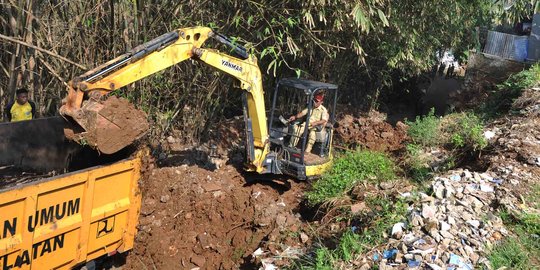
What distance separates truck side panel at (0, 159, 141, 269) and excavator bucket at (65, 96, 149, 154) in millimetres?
222

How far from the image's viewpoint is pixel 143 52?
5.33 metres

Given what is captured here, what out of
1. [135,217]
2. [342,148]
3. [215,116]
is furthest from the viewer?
[342,148]

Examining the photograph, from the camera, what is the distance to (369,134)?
1098 cm

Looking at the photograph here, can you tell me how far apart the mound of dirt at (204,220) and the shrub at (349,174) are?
438mm

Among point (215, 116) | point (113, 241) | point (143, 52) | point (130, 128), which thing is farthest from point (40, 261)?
point (215, 116)

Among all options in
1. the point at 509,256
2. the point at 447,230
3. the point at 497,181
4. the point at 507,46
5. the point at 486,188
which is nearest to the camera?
→ the point at 509,256

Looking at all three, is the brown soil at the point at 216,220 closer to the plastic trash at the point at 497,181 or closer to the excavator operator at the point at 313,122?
the excavator operator at the point at 313,122

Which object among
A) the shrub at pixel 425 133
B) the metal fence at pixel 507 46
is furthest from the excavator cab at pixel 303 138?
the metal fence at pixel 507 46

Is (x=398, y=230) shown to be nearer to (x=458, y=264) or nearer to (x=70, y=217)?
(x=458, y=264)

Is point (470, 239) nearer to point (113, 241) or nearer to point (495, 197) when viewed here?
point (495, 197)

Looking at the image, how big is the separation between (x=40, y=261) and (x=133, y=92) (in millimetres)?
3493

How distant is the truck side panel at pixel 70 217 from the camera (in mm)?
3955

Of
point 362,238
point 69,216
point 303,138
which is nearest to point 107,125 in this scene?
point 69,216

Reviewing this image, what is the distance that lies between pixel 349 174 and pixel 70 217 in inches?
168
